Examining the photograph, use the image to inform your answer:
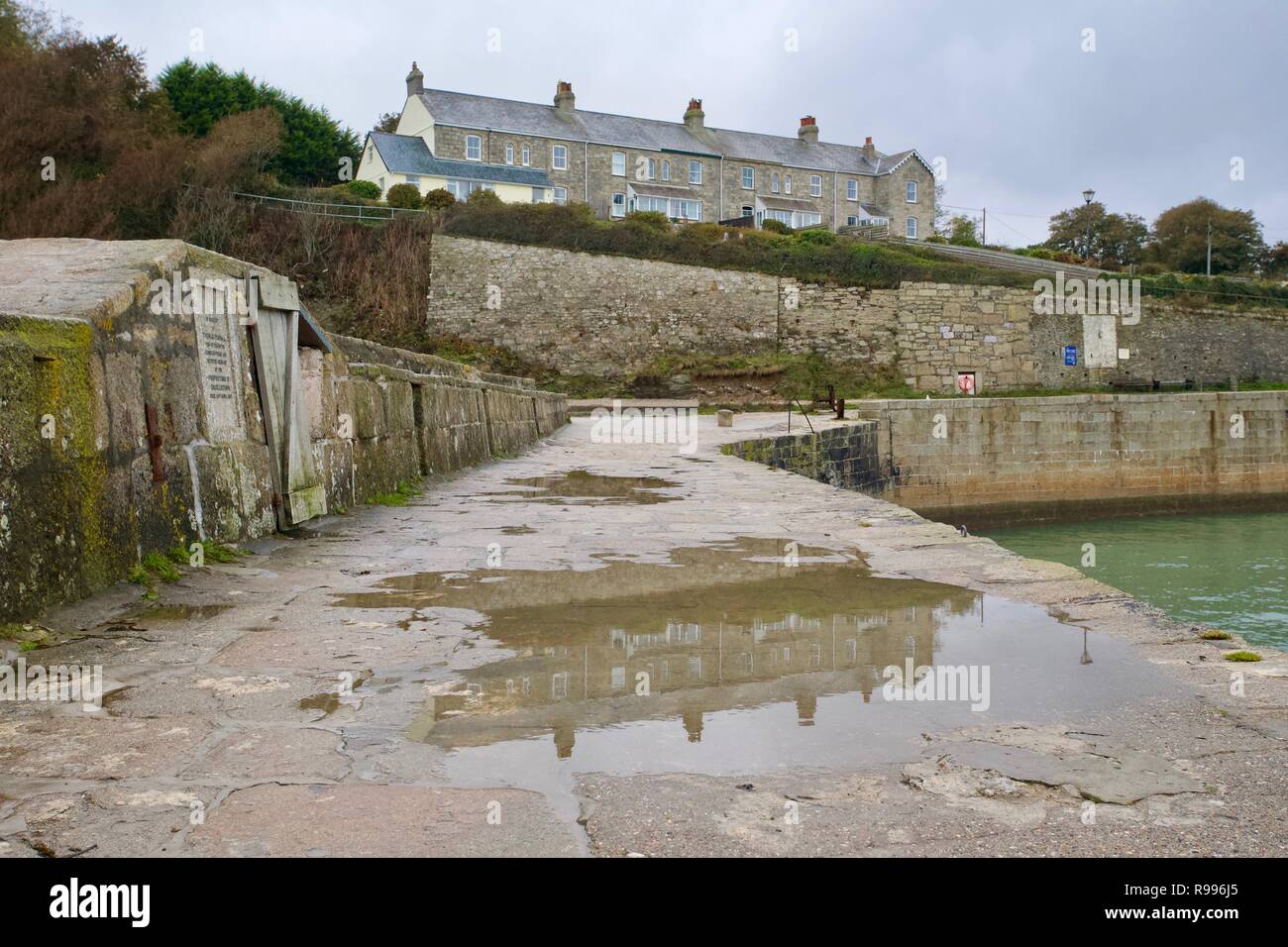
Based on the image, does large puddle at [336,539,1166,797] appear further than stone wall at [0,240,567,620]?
No

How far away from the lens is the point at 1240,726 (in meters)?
3.11

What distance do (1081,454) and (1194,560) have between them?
9547 millimetres

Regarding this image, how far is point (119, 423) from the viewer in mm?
4855

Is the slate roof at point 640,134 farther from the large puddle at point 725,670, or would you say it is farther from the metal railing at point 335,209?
the large puddle at point 725,670

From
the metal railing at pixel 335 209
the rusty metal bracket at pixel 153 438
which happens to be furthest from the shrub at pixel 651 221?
the rusty metal bracket at pixel 153 438

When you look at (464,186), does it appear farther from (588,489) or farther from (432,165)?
Answer: (588,489)

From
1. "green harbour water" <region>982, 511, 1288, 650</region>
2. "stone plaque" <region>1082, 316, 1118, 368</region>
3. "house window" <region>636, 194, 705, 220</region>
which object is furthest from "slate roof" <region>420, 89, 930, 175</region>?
"green harbour water" <region>982, 511, 1288, 650</region>

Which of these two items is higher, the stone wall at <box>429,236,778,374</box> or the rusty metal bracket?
the stone wall at <box>429,236,778,374</box>

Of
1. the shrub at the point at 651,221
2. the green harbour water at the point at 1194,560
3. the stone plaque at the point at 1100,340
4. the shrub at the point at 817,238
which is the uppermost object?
the shrub at the point at 651,221

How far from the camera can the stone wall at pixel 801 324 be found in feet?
129

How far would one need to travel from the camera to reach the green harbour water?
14.5 m

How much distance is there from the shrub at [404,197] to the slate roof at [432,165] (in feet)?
20.5

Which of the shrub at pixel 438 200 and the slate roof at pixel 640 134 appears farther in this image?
the slate roof at pixel 640 134

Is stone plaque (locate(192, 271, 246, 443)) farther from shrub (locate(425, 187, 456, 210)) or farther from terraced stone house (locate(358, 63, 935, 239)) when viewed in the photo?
terraced stone house (locate(358, 63, 935, 239))
